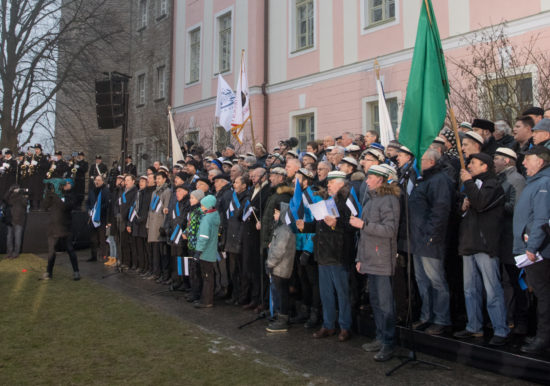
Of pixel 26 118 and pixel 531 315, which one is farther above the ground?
pixel 26 118

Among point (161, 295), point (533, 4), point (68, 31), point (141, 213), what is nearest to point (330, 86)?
point (533, 4)

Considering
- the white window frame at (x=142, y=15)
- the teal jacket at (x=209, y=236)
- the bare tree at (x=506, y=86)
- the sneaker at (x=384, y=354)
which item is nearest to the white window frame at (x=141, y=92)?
the white window frame at (x=142, y=15)

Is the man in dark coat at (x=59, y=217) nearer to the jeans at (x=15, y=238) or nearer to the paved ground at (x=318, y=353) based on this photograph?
the paved ground at (x=318, y=353)

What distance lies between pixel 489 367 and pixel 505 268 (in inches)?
42.9

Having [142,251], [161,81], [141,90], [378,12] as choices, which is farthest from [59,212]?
[141,90]

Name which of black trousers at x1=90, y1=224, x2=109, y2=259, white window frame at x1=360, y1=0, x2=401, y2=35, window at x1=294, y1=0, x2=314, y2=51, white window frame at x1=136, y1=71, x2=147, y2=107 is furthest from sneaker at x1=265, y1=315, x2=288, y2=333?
white window frame at x1=136, y1=71, x2=147, y2=107

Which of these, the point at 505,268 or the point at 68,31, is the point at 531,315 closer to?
the point at 505,268

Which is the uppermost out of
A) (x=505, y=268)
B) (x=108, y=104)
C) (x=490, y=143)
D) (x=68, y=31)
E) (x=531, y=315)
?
(x=68, y=31)

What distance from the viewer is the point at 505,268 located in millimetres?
5535

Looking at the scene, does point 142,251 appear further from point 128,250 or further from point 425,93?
point 425,93

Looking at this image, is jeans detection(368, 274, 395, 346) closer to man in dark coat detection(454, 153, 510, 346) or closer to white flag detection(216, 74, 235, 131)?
man in dark coat detection(454, 153, 510, 346)

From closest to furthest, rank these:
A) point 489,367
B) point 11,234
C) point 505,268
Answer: point 489,367
point 505,268
point 11,234

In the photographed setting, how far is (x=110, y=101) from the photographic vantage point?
1448 centimetres

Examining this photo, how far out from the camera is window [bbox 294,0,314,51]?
1739 cm
